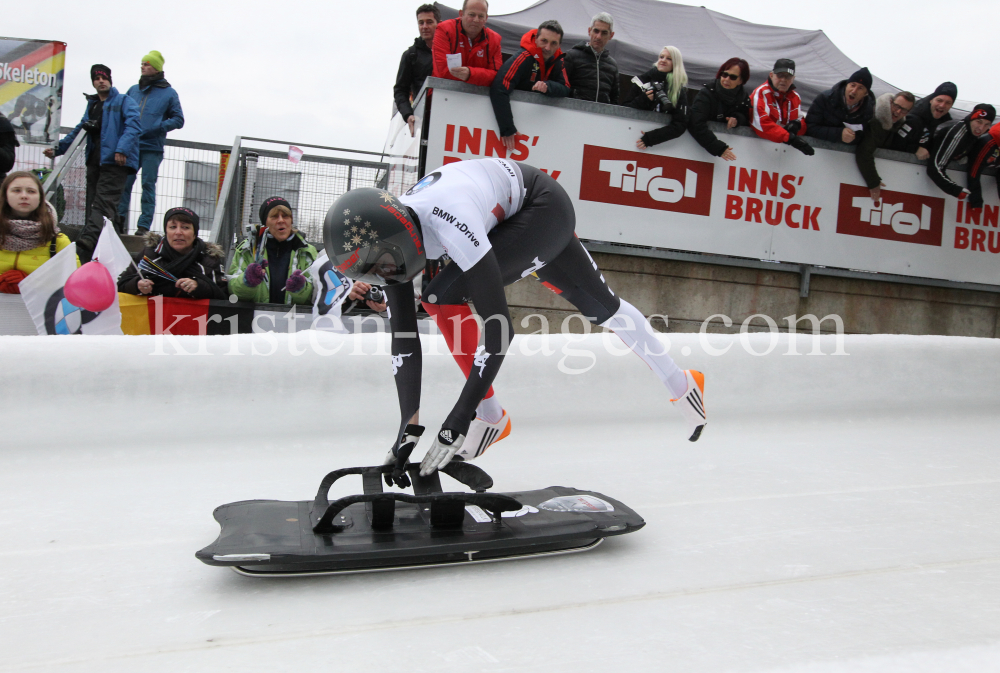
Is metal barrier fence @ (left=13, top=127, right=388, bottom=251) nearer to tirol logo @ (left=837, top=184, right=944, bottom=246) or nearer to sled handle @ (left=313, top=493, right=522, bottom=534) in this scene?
tirol logo @ (left=837, top=184, right=944, bottom=246)

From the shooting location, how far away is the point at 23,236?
12.6ft

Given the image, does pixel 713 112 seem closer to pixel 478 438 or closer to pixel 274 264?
pixel 274 264

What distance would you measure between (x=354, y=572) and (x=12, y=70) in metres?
6.27

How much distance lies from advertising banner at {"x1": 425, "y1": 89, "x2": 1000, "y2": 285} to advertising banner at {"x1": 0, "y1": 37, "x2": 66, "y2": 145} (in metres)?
3.45

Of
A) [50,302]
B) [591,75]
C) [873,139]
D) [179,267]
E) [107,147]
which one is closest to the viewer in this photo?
[50,302]

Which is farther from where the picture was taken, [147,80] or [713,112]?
[713,112]

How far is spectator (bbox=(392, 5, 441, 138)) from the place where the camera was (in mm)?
5344

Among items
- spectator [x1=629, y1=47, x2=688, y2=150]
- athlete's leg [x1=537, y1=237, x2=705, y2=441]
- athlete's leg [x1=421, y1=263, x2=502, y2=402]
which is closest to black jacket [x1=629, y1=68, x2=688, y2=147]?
spectator [x1=629, y1=47, x2=688, y2=150]

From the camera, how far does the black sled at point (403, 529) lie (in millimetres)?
1656

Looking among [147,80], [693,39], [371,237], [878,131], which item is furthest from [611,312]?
[693,39]

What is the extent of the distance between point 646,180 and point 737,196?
756mm

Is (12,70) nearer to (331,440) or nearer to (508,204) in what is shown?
(331,440)

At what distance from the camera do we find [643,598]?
1.56 meters

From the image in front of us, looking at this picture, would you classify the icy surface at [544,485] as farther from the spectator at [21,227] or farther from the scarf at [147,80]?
the scarf at [147,80]
